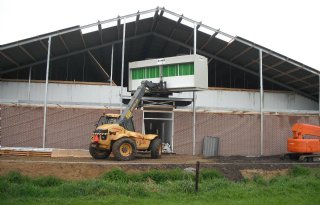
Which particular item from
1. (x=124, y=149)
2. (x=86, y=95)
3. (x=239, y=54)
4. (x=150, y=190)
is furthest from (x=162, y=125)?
(x=150, y=190)

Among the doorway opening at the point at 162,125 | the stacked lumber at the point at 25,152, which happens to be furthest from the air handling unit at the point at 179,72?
the stacked lumber at the point at 25,152

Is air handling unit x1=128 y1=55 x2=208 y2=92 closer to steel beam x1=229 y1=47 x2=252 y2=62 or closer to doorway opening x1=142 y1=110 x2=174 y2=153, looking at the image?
doorway opening x1=142 y1=110 x2=174 y2=153

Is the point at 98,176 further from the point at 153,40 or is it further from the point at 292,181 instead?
the point at 153,40

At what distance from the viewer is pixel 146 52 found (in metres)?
29.2

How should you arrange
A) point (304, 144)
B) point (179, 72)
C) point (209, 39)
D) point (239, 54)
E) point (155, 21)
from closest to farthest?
point (304, 144), point (179, 72), point (155, 21), point (209, 39), point (239, 54)

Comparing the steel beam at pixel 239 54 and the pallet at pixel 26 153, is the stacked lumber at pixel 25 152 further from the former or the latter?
the steel beam at pixel 239 54

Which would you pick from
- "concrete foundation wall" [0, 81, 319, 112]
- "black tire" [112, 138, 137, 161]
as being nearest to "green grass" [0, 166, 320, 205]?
"black tire" [112, 138, 137, 161]

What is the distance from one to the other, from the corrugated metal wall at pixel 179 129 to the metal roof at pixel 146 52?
3121mm

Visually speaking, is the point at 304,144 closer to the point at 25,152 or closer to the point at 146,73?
the point at 146,73

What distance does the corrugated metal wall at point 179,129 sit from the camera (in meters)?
22.4

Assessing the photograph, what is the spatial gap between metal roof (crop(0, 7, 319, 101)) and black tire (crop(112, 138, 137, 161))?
7396mm

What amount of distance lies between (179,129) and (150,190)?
38.3 ft

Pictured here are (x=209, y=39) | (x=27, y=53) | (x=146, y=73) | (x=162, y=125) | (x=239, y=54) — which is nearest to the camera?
(x=146, y=73)

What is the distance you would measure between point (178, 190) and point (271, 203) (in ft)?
9.11
